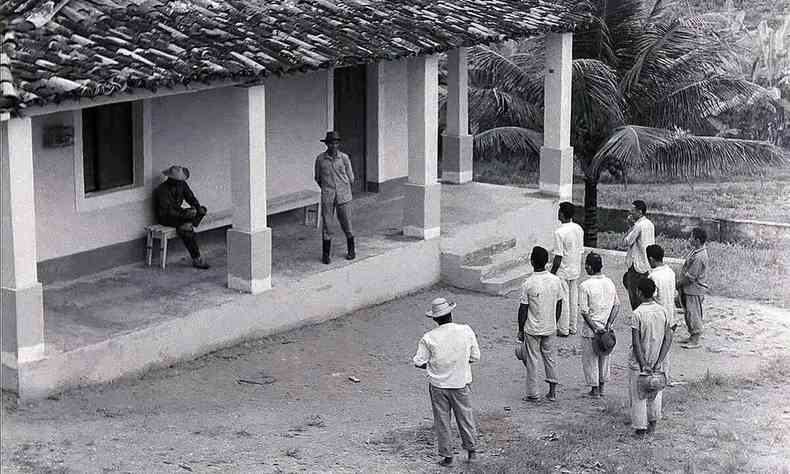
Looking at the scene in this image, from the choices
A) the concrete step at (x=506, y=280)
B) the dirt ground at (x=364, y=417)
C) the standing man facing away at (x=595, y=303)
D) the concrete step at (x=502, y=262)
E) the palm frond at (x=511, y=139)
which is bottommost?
the dirt ground at (x=364, y=417)

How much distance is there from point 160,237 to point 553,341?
16.0ft

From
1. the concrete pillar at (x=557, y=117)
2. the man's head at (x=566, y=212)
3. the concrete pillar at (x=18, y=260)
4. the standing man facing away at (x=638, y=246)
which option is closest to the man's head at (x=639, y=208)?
the standing man facing away at (x=638, y=246)

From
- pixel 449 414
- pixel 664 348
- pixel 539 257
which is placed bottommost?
pixel 449 414

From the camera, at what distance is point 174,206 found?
51.5 feet

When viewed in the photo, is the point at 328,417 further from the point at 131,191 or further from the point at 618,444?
the point at 131,191

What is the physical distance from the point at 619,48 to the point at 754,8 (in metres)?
16.7

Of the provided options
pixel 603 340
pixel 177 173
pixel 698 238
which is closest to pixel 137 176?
pixel 177 173

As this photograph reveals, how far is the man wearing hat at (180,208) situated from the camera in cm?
1569

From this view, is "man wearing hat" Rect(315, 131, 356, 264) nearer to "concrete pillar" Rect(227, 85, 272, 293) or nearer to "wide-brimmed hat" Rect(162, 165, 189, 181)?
"concrete pillar" Rect(227, 85, 272, 293)

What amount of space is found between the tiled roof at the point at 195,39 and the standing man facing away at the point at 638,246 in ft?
10.7

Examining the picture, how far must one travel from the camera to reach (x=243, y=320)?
14.7m

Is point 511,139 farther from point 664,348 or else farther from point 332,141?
point 664,348

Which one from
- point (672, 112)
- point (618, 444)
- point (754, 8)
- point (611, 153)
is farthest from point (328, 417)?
point (754, 8)

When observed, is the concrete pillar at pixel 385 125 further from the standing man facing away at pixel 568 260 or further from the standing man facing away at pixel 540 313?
the standing man facing away at pixel 540 313
